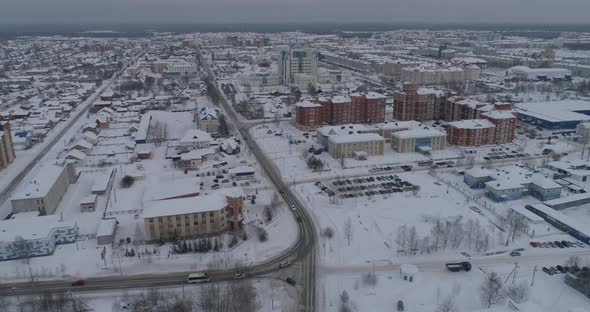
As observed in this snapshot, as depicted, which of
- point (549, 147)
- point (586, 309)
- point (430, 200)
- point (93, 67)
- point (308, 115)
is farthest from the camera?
point (93, 67)

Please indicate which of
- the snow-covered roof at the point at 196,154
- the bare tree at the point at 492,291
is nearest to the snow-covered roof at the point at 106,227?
the snow-covered roof at the point at 196,154

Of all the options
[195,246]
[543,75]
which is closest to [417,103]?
[195,246]

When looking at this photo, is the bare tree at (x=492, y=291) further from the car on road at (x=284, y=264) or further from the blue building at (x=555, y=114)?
the blue building at (x=555, y=114)

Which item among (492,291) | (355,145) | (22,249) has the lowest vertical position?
(492,291)

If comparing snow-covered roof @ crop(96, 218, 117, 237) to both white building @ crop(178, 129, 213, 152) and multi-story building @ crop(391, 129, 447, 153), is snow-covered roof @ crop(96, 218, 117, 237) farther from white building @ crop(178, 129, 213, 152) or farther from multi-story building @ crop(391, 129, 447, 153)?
multi-story building @ crop(391, 129, 447, 153)

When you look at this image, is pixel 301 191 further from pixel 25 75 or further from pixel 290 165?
pixel 25 75

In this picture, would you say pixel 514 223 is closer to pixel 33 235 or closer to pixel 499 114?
pixel 499 114

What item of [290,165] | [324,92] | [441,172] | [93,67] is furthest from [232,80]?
[441,172]
